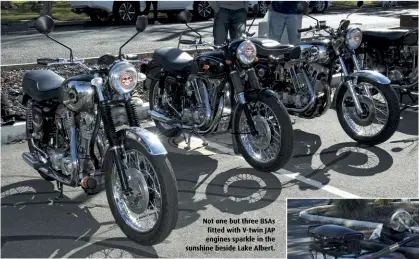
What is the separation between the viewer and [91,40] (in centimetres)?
1270

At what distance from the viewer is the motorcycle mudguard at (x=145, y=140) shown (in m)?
3.85

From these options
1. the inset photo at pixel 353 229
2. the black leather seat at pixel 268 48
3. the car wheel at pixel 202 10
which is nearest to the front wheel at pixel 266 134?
the black leather seat at pixel 268 48

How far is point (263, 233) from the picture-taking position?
405 centimetres

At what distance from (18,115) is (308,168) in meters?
3.00

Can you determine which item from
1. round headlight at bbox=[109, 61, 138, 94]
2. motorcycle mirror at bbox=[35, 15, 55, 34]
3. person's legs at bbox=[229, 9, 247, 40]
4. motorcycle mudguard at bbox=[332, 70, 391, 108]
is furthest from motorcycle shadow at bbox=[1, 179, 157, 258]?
person's legs at bbox=[229, 9, 247, 40]

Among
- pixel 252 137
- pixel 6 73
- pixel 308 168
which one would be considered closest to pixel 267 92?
pixel 252 137

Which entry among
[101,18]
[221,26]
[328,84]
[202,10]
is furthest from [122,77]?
[202,10]

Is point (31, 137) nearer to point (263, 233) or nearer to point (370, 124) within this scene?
point (263, 233)

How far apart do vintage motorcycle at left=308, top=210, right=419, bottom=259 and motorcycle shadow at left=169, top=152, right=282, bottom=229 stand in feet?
3.85

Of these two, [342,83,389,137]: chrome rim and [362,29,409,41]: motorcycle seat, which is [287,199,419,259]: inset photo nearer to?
[342,83,389,137]: chrome rim

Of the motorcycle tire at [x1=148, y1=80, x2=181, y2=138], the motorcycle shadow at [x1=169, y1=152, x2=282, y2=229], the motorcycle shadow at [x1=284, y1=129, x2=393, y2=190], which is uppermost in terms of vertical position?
the motorcycle tire at [x1=148, y1=80, x2=181, y2=138]

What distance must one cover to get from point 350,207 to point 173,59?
280 cm

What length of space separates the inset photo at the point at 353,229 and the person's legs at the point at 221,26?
4.19 metres

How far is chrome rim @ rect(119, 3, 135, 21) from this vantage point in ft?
51.3
